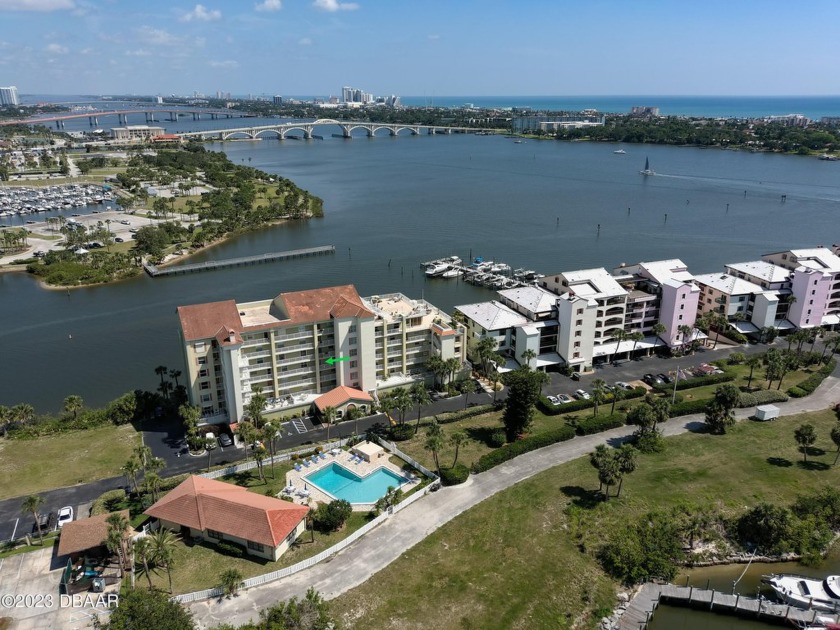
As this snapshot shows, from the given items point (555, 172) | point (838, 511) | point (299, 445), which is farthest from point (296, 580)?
point (555, 172)

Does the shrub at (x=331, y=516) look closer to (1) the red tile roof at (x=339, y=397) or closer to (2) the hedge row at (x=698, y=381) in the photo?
(1) the red tile roof at (x=339, y=397)

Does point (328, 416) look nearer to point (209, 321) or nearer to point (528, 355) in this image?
point (209, 321)

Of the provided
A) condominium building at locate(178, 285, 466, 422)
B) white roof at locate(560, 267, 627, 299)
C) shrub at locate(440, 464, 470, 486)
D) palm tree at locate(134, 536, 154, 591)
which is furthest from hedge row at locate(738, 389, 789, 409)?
palm tree at locate(134, 536, 154, 591)

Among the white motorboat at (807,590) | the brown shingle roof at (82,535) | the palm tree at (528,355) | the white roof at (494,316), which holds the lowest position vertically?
the white motorboat at (807,590)

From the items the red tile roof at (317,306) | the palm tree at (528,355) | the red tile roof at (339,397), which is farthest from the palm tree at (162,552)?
the palm tree at (528,355)

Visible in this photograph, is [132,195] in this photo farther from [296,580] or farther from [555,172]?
[296,580]

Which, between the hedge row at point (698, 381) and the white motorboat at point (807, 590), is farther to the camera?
the hedge row at point (698, 381)

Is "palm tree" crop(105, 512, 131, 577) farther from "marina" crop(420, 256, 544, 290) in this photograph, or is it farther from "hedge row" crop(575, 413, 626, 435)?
"marina" crop(420, 256, 544, 290)
